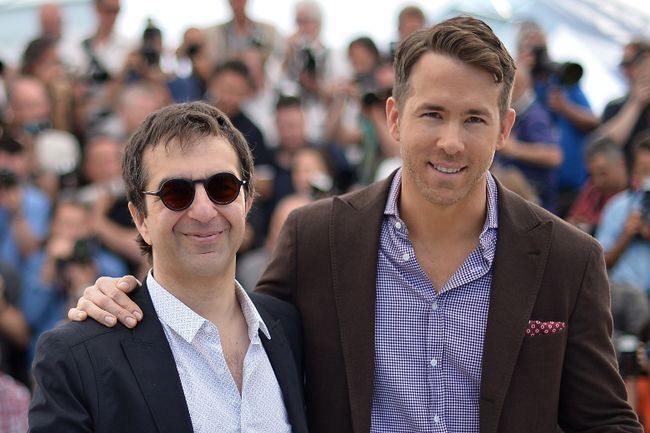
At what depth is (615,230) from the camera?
602cm

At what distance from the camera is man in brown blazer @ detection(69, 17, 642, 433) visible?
284 centimetres

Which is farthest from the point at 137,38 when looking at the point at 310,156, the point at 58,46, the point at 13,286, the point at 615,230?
the point at 615,230

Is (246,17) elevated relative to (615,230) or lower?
elevated

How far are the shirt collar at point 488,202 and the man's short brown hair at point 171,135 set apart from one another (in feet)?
1.56

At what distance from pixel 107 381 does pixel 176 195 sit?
1.57 feet

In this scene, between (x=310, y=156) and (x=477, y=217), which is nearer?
(x=477, y=217)

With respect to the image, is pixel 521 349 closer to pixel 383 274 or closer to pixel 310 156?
pixel 383 274

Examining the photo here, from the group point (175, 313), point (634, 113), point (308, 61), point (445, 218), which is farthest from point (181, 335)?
point (308, 61)

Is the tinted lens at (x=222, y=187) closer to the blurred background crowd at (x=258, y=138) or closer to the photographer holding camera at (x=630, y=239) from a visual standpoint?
the blurred background crowd at (x=258, y=138)

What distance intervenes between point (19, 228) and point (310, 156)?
1.90m

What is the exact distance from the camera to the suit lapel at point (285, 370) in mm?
2756

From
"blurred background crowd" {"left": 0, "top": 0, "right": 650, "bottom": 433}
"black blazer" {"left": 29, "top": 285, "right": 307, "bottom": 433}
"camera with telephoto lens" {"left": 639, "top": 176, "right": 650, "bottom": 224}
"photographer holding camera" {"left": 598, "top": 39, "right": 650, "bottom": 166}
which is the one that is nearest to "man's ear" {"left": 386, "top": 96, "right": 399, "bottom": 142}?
"black blazer" {"left": 29, "top": 285, "right": 307, "bottom": 433}

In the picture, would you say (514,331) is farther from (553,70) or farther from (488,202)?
(553,70)

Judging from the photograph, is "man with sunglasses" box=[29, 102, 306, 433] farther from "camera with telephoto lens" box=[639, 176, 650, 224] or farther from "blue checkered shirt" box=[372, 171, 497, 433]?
"camera with telephoto lens" box=[639, 176, 650, 224]
